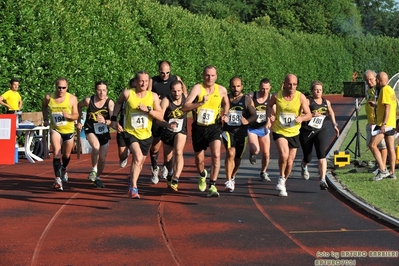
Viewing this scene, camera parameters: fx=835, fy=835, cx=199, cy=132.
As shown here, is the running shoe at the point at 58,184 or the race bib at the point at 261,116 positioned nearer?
the running shoe at the point at 58,184

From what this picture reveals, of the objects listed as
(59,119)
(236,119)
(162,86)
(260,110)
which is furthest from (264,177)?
(59,119)

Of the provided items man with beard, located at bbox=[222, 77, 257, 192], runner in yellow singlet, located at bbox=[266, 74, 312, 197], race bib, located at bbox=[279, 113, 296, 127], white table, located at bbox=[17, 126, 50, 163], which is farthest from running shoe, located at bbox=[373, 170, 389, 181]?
white table, located at bbox=[17, 126, 50, 163]

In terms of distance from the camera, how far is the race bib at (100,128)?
14.4 meters

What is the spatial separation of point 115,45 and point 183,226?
62.2 feet

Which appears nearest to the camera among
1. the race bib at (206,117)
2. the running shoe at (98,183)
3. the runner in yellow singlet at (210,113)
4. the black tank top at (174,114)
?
the runner in yellow singlet at (210,113)

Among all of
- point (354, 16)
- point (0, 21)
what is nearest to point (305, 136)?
point (0, 21)

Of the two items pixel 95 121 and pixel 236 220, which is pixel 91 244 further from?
pixel 95 121

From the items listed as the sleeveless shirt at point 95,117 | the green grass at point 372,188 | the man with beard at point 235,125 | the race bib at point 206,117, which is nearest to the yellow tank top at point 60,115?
the sleeveless shirt at point 95,117

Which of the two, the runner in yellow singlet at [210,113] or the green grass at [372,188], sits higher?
the runner in yellow singlet at [210,113]

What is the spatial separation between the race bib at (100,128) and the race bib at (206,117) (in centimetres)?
188

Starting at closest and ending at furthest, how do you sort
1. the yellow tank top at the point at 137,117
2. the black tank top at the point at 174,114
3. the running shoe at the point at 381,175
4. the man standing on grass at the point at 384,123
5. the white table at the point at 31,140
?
the yellow tank top at the point at 137,117 < the black tank top at the point at 174,114 < the man standing on grass at the point at 384,123 < the running shoe at the point at 381,175 < the white table at the point at 31,140

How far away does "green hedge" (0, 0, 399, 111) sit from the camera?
22.4 meters

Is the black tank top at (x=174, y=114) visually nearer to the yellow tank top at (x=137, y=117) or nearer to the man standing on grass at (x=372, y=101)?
the yellow tank top at (x=137, y=117)

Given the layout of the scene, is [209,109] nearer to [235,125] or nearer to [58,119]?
[235,125]
